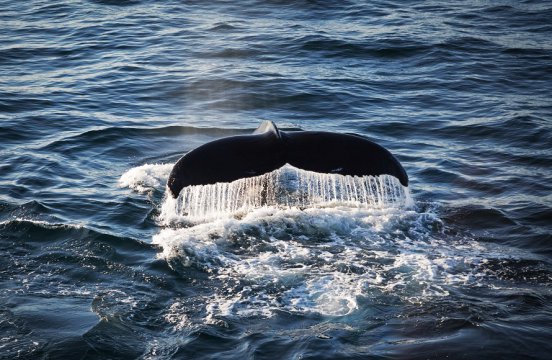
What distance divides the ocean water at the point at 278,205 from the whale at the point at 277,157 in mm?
307

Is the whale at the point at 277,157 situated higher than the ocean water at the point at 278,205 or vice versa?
the whale at the point at 277,157

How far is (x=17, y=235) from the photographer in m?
9.49

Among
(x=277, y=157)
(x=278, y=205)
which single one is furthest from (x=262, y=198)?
(x=277, y=157)

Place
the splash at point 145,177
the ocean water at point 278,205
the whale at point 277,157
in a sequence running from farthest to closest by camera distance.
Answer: the splash at point 145,177 → the whale at point 277,157 → the ocean water at point 278,205

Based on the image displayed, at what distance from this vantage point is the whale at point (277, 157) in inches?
323


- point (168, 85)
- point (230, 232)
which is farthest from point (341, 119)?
point (230, 232)

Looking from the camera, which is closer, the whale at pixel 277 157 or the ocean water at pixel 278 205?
the ocean water at pixel 278 205

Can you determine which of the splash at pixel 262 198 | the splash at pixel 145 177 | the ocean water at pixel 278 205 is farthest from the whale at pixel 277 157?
the splash at pixel 145 177

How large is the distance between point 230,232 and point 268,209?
0.82 m

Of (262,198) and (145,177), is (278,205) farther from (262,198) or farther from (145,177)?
(145,177)

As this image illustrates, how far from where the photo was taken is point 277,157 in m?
8.44

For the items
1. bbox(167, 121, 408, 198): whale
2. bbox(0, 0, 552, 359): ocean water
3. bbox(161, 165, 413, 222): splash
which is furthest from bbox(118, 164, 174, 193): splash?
bbox(167, 121, 408, 198): whale

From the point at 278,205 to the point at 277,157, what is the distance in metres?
2.02

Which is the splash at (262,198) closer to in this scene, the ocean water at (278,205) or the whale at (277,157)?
the ocean water at (278,205)
